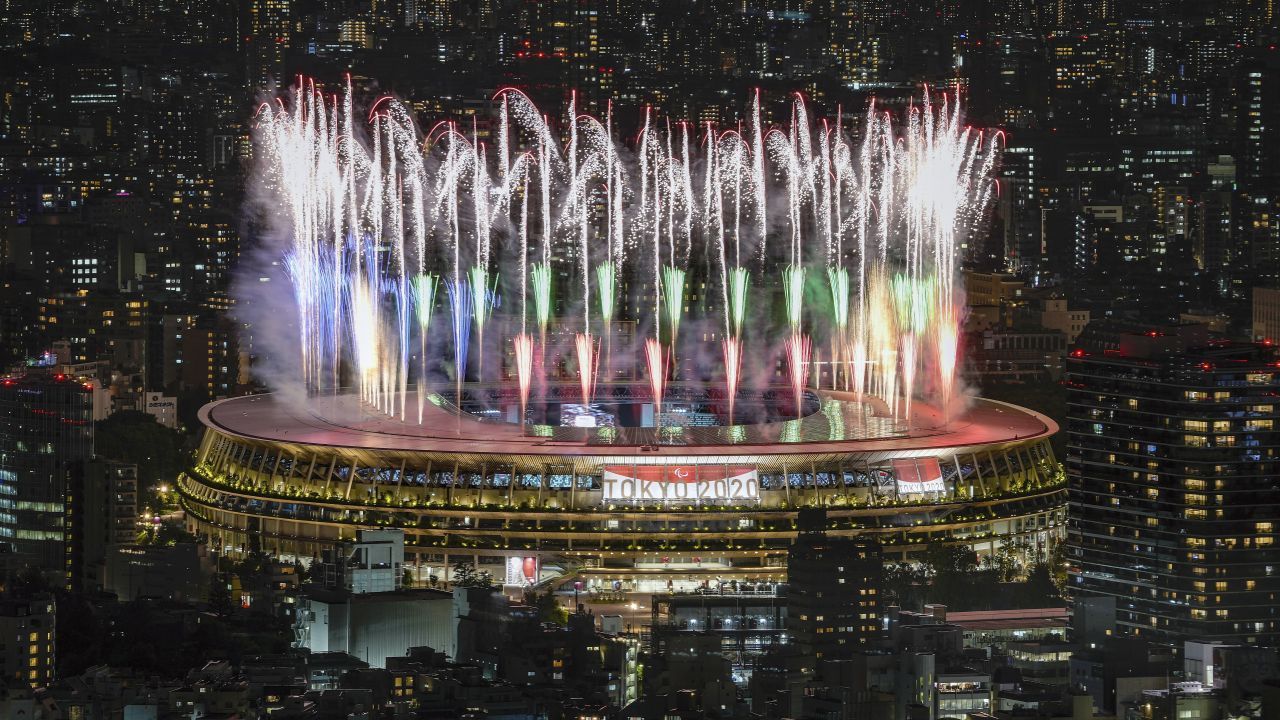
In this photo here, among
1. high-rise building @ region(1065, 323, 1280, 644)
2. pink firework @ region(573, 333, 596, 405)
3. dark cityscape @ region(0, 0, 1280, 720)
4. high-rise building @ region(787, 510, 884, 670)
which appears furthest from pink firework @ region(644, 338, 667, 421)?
high-rise building @ region(1065, 323, 1280, 644)

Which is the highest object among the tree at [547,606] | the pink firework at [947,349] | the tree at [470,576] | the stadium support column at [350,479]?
the pink firework at [947,349]

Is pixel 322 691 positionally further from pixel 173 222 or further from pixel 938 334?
pixel 173 222

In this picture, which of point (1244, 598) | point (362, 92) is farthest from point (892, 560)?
point (362, 92)

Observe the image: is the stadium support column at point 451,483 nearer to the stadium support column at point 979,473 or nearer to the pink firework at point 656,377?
the pink firework at point 656,377

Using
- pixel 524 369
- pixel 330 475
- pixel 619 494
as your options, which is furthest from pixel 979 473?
pixel 330 475

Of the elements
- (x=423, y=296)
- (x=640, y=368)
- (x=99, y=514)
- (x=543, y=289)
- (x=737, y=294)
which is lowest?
(x=99, y=514)

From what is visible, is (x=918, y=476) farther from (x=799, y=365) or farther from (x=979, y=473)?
(x=799, y=365)

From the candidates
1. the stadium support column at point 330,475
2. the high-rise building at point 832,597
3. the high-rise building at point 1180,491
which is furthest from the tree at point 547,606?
the high-rise building at point 1180,491
